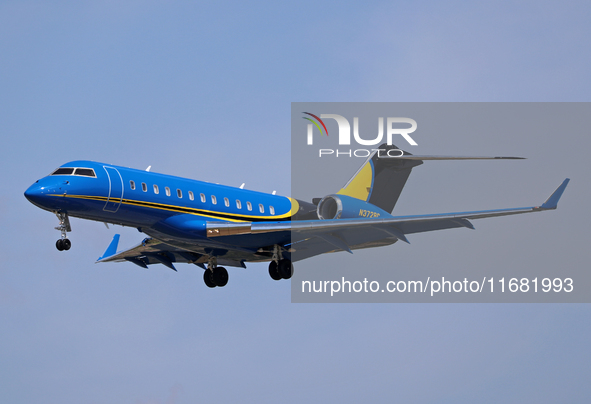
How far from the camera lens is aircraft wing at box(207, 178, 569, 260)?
2366 cm

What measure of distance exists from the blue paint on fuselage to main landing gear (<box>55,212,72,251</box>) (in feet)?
0.69

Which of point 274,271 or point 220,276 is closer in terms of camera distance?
point 274,271

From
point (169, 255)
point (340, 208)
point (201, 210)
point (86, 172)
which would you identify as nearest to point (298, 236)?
point (340, 208)

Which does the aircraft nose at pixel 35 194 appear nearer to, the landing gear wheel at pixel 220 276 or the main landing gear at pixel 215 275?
the main landing gear at pixel 215 275

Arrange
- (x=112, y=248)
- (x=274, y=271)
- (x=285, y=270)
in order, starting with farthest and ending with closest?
1. (x=112, y=248)
2. (x=274, y=271)
3. (x=285, y=270)

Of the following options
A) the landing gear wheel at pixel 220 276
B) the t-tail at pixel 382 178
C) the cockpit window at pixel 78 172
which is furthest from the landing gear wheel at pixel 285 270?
the cockpit window at pixel 78 172

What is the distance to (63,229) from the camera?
22.3 m

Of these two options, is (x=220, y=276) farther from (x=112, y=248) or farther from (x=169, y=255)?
(x=112, y=248)

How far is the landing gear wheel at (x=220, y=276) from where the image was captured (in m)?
28.7

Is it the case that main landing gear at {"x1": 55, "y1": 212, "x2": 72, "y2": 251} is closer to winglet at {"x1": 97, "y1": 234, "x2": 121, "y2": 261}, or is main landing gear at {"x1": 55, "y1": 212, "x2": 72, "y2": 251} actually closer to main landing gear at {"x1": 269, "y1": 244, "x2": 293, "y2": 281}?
main landing gear at {"x1": 269, "y1": 244, "x2": 293, "y2": 281}

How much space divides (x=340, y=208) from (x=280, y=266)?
2739mm

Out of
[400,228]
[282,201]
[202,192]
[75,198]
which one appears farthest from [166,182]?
[400,228]

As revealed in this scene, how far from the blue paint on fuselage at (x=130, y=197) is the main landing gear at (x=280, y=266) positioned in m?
1.69

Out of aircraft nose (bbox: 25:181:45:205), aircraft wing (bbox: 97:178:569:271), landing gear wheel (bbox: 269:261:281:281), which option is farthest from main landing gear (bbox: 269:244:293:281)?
aircraft nose (bbox: 25:181:45:205)
